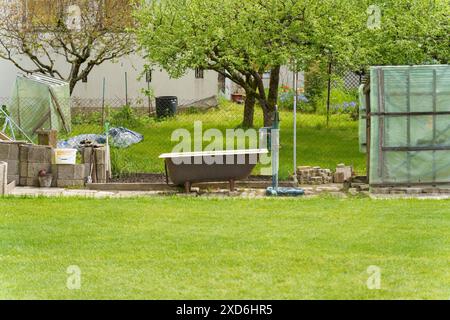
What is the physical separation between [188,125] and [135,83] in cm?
699

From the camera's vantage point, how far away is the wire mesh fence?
68.7ft

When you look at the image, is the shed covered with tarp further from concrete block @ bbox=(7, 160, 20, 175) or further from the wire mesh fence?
concrete block @ bbox=(7, 160, 20, 175)

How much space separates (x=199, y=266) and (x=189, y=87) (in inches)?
918

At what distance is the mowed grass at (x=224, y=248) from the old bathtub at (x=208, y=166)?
3.46 ft

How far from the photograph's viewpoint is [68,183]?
1811 cm

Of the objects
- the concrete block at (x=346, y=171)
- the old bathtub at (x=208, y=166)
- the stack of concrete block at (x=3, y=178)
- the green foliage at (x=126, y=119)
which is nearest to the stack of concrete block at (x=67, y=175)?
the stack of concrete block at (x=3, y=178)

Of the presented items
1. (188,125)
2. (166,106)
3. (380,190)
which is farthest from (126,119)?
(380,190)

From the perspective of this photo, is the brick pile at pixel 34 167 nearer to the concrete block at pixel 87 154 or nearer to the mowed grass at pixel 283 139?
the concrete block at pixel 87 154

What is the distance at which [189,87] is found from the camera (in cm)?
3328

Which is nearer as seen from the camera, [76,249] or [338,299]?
[338,299]

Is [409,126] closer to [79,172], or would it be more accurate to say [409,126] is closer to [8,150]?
[79,172]

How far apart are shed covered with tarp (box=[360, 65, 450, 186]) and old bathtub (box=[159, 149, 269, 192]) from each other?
6.98ft
